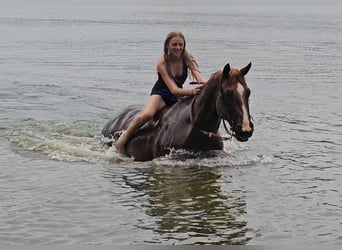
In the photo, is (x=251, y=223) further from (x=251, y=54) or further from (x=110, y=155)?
(x=251, y=54)

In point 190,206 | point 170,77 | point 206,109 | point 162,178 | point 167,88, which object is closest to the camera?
point 190,206

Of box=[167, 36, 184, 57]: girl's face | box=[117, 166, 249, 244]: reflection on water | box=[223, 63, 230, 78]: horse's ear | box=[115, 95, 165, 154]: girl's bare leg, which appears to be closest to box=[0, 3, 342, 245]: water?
box=[117, 166, 249, 244]: reflection on water

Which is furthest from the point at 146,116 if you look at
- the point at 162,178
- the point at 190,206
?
the point at 190,206

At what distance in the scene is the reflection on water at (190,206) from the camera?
6207 millimetres

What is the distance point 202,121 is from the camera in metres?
9.05

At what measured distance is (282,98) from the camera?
687 inches

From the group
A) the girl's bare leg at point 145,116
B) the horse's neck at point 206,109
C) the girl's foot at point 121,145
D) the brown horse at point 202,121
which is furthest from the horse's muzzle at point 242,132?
the girl's foot at point 121,145

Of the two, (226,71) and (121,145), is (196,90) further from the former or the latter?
(121,145)

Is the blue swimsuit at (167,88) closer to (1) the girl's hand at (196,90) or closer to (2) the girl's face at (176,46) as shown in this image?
(2) the girl's face at (176,46)

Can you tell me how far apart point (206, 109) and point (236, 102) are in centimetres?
75

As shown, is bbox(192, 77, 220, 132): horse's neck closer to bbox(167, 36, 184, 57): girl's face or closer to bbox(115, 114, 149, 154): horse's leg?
bbox(167, 36, 184, 57): girl's face

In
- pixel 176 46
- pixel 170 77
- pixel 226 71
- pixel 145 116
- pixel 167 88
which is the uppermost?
pixel 176 46

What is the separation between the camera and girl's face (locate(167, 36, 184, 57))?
9.52 metres

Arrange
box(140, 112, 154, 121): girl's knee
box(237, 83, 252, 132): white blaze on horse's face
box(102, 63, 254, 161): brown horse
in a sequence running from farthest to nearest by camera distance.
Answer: box(140, 112, 154, 121): girl's knee, box(102, 63, 254, 161): brown horse, box(237, 83, 252, 132): white blaze on horse's face
